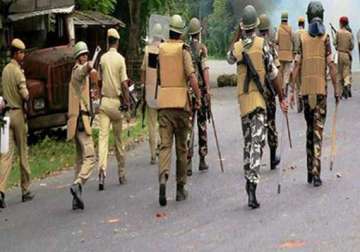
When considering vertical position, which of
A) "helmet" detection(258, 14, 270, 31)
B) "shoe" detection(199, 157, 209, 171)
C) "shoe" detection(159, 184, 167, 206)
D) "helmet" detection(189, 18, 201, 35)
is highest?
"helmet" detection(258, 14, 270, 31)

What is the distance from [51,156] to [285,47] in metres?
6.85

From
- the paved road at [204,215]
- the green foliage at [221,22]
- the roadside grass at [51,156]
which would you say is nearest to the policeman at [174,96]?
the paved road at [204,215]

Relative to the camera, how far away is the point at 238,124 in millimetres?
18234

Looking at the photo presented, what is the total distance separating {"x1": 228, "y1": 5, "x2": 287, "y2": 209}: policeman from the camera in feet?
31.6

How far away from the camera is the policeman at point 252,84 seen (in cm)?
963

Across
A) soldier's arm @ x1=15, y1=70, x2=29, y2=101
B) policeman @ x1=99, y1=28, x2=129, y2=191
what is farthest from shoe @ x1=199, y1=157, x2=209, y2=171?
soldier's arm @ x1=15, y1=70, x2=29, y2=101

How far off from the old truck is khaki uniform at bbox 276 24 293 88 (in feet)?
16.0

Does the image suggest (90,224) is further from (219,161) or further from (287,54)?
(287,54)

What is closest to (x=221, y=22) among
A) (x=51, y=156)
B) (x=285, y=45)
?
(x=285, y=45)

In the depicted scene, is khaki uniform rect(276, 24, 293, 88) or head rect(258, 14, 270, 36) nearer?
head rect(258, 14, 270, 36)

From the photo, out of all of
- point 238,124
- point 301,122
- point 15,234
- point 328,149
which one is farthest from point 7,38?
point 15,234

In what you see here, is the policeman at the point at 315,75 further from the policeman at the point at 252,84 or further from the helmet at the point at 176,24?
the helmet at the point at 176,24

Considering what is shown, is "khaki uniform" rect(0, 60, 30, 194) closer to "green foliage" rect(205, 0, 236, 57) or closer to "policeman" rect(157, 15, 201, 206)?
"policeman" rect(157, 15, 201, 206)

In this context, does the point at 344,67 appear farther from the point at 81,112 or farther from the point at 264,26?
the point at 81,112
